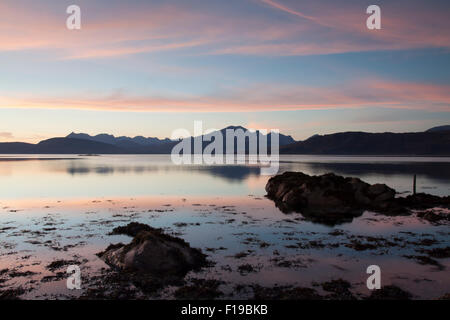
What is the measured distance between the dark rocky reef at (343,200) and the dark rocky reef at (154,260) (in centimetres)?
1528

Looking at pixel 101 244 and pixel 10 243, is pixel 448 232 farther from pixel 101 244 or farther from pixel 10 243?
pixel 10 243

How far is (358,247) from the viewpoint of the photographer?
1736cm

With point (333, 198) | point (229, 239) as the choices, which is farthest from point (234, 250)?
point (333, 198)

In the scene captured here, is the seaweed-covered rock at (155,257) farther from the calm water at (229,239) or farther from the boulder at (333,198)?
the boulder at (333,198)

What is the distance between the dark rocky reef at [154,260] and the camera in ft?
42.2

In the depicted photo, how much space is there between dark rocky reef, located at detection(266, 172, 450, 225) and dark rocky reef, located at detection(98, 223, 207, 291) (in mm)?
15283

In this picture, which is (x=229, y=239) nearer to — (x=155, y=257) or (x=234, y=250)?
(x=234, y=250)

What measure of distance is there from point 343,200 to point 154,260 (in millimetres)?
22220

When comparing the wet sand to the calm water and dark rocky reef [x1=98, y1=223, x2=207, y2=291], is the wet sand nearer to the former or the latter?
the calm water

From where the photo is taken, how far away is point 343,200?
3067cm

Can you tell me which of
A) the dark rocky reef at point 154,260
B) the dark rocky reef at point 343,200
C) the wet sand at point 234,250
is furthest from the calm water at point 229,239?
the dark rocky reef at point 343,200

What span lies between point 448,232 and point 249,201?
63.0 ft

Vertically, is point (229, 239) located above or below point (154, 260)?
below
